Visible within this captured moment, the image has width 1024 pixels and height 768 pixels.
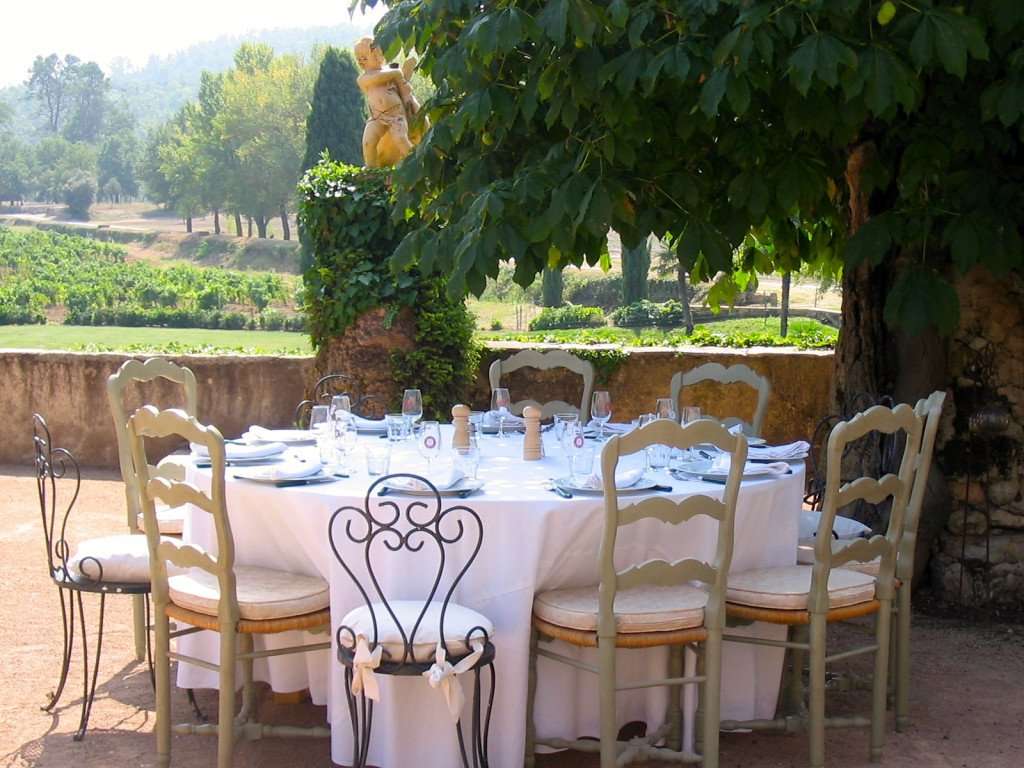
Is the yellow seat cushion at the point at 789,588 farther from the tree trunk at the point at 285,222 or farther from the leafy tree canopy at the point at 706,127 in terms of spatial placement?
the tree trunk at the point at 285,222

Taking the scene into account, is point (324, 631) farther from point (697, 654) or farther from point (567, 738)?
point (697, 654)

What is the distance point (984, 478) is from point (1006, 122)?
91.2 inches

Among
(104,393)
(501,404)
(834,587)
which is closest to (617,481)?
(834,587)

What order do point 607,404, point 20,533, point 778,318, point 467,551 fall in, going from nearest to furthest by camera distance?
point 467,551 → point 607,404 → point 20,533 → point 778,318

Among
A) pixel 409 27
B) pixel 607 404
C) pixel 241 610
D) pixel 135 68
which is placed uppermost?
pixel 135 68

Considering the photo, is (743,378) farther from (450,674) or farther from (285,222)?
(285,222)

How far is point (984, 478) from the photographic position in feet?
19.8

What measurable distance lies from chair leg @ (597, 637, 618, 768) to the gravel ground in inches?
17.2

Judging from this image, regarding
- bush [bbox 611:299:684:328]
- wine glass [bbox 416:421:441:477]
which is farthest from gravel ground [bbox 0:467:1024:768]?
bush [bbox 611:299:684:328]

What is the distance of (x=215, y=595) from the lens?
390 centimetres

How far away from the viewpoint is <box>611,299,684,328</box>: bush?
2305cm

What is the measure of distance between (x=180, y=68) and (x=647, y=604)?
17188 centimetres

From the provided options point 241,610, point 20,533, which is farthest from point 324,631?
point 20,533

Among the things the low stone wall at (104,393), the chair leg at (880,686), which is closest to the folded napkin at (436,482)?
the chair leg at (880,686)
